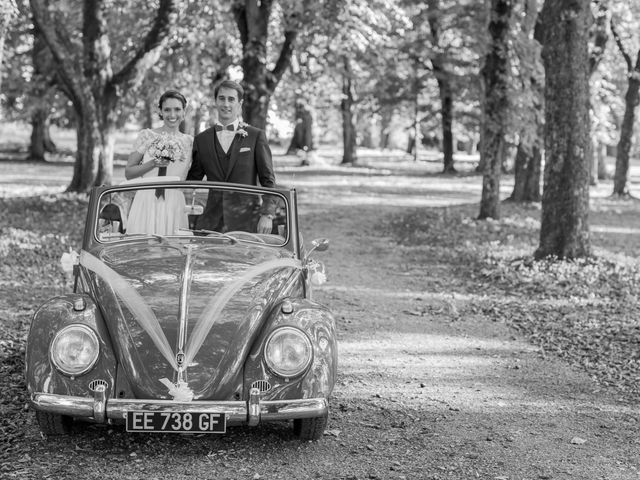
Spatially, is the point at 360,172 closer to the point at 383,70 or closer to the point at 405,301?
the point at 383,70

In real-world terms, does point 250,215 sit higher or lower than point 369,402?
higher

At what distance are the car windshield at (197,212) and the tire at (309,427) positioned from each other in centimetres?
153

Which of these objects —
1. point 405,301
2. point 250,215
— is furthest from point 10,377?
point 405,301

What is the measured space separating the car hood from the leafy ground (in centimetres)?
48

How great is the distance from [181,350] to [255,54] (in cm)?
1583

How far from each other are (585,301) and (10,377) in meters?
6.50

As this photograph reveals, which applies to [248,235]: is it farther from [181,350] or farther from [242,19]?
[242,19]

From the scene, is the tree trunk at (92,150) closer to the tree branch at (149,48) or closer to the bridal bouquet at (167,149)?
the tree branch at (149,48)

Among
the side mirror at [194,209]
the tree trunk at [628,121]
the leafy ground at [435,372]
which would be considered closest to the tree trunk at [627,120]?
the tree trunk at [628,121]

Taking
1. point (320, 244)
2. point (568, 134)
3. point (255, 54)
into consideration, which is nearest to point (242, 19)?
point (255, 54)

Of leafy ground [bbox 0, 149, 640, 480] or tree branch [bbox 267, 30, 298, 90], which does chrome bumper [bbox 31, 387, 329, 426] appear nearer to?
leafy ground [bbox 0, 149, 640, 480]

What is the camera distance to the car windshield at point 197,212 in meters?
6.25

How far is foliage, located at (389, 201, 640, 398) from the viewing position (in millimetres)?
7938

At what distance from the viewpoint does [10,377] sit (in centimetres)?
636
